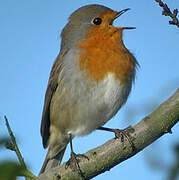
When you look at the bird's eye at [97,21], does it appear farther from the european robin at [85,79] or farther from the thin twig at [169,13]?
the thin twig at [169,13]

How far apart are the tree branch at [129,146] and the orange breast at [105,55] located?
54.9 inches

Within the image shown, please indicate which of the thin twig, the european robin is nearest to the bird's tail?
the european robin

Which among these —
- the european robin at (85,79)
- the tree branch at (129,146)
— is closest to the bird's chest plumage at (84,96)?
the european robin at (85,79)

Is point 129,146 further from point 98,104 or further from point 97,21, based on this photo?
point 97,21

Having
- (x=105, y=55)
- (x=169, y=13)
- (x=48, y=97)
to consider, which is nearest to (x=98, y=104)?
(x=105, y=55)

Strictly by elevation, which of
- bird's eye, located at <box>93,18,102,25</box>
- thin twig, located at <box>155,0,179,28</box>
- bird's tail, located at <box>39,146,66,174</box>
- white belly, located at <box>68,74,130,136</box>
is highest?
bird's eye, located at <box>93,18,102,25</box>

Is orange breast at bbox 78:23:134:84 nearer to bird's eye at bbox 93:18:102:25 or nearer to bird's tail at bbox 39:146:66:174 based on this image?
bird's eye at bbox 93:18:102:25

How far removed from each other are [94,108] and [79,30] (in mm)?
1156

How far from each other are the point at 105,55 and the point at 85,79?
0.39 m

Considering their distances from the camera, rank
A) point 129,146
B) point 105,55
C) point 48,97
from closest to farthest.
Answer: point 129,146
point 105,55
point 48,97

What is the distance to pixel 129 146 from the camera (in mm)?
2350

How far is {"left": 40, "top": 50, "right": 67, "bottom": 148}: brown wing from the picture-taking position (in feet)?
14.0

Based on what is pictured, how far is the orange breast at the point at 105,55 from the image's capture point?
3760 mm

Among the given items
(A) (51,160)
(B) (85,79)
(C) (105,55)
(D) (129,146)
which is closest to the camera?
(D) (129,146)
